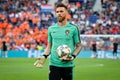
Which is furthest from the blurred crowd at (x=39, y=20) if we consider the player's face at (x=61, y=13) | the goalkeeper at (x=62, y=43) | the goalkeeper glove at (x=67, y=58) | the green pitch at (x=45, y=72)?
the goalkeeper glove at (x=67, y=58)

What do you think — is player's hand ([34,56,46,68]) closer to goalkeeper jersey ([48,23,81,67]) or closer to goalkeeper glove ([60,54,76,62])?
goalkeeper jersey ([48,23,81,67])

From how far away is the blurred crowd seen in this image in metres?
43.1

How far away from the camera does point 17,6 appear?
48406 millimetres

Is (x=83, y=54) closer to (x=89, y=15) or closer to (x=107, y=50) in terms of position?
(x=107, y=50)

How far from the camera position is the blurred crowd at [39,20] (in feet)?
141

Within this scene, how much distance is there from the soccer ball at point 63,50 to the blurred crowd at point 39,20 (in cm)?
3311

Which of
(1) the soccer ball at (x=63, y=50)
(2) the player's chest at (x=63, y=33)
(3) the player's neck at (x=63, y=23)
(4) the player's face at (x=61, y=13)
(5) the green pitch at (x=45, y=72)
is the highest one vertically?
(4) the player's face at (x=61, y=13)

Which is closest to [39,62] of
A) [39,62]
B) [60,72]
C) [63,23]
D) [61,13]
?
[39,62]

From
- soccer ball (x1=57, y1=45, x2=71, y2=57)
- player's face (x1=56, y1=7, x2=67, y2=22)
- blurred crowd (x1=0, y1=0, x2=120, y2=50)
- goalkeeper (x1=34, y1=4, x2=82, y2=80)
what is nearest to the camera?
soccer ball (x1=57, y1=45, x2=71, y2=57)

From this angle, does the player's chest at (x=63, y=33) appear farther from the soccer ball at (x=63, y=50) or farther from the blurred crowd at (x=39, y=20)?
the blurred crowd at (x=39, y=20)

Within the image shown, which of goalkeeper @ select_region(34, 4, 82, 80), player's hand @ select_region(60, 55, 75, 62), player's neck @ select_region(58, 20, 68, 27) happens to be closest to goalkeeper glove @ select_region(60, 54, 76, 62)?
player's hand @ select_region(60, 55, 75, 62)

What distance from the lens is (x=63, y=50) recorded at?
937 centimetres

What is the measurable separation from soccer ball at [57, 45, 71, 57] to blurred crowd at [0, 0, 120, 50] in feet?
109

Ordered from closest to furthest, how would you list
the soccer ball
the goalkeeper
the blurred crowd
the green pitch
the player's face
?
the soccer ball
the player's face
the goalkeeper
the green pitch
the blurred crowd
